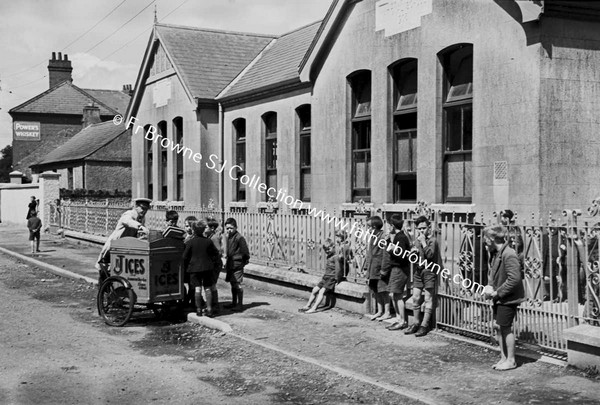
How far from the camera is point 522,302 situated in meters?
8.70

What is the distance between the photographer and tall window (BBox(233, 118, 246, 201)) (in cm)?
2291

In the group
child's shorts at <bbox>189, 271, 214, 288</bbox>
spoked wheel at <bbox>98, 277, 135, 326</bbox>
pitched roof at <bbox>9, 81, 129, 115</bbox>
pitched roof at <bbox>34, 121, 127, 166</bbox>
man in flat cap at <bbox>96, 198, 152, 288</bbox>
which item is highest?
pitched roof at <bbox>9, 81, 129, 115</bbox>

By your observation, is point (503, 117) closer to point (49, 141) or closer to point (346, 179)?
point (346, 179)

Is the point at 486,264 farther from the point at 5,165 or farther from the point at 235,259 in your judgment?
the point at 5,165

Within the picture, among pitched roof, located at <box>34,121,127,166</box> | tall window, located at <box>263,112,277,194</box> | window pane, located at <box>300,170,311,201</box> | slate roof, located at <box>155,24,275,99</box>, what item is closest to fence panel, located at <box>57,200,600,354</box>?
window pane, located at <box>300,170,311,201</box>

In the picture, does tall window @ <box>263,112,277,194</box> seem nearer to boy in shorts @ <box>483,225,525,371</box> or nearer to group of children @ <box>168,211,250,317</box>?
group of children @ <box>168,211,250,317</box>

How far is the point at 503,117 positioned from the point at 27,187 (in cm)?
3068

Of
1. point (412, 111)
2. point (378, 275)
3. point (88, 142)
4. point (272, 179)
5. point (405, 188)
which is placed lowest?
point (378, 275)

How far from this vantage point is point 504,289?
8.38 m

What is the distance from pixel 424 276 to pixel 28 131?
194 feet

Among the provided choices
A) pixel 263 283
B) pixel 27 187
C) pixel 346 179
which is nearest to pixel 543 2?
pixel 346 179

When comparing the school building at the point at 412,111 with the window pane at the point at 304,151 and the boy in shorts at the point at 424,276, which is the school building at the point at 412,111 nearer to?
the window pane at the point at 304,151

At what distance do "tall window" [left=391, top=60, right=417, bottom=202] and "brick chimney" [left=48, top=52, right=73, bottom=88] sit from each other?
192ft

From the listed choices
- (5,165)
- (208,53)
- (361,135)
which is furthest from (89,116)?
(5,165)
